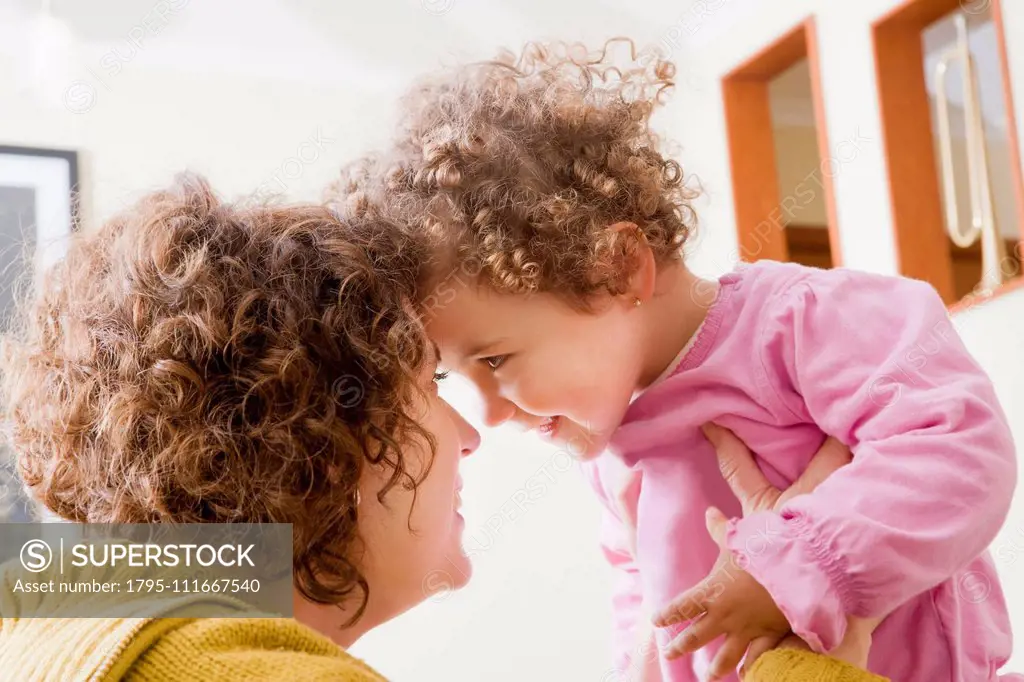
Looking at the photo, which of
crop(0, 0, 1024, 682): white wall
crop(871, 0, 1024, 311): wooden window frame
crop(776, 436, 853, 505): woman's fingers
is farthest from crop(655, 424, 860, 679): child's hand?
crop(0, 0, 1024, 682): white wall

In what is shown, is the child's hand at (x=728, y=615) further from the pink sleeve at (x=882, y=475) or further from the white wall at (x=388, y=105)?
the white wall at (x=388, y=105)

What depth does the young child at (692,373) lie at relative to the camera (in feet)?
3.42

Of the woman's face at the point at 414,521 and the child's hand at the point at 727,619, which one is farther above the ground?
the woman's face at the point at 414,521

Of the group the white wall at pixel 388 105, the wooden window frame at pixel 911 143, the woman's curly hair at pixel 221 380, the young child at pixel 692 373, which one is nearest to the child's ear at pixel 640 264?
the young child at pixel 692 373

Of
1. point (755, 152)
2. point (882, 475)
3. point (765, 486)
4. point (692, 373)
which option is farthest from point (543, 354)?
point (755, 152)

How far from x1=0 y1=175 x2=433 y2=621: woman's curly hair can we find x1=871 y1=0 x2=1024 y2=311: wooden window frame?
6.59ft

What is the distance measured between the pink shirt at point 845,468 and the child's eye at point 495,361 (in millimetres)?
168

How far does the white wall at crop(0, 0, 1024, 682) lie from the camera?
10.9 feet

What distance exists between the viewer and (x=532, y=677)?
11.1 ft

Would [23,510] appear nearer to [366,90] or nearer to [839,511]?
[366,90]

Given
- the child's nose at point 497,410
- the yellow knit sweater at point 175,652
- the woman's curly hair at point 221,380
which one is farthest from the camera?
the child's nose at point 497,410

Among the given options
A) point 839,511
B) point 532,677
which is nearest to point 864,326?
point 839,511

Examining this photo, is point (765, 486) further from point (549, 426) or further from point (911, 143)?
point (911, 143)

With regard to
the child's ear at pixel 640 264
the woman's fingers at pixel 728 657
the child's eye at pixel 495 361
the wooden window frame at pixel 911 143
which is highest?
the wooden window frame at pixel 911 143
